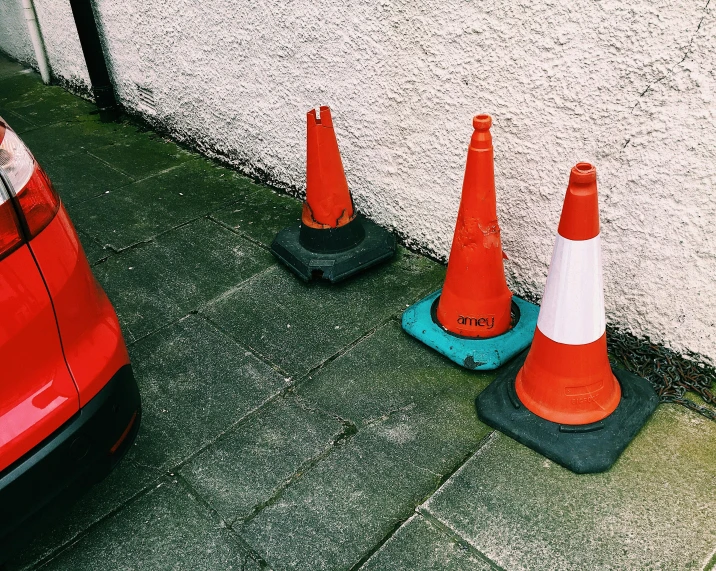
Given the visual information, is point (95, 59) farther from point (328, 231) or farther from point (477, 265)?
point (477, 265)

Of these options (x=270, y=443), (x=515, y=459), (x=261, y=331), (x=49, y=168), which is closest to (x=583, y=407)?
(x=515, y=459)

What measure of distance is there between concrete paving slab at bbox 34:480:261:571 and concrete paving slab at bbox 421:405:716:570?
0.67 m

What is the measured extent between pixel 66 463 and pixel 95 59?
4.36 m

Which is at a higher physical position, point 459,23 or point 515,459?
point 459,23

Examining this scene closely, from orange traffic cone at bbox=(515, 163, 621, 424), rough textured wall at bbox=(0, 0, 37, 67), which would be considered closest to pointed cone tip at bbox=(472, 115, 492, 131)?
orange traffic cone at bbox=(515, 163, 621, 424)

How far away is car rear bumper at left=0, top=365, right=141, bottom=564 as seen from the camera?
1616 millimetres

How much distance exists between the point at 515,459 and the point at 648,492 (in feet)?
1.43

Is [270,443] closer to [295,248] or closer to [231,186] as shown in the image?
[295,248]

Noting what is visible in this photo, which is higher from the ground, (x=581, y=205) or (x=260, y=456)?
(x=581, y=205)

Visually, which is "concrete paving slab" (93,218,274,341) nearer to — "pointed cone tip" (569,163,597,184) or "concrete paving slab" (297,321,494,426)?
"concrete paving slab" (297,321,494,426)

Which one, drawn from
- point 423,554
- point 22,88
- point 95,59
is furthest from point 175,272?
point 22,88

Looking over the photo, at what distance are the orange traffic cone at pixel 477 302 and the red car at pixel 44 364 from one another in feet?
4.62

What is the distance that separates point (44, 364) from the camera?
1676mm

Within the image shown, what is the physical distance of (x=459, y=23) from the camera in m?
2.73
